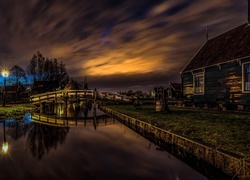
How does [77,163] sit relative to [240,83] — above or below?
below

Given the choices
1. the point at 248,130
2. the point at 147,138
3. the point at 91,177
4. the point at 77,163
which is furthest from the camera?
the point at 147,138

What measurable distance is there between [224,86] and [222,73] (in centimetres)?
118

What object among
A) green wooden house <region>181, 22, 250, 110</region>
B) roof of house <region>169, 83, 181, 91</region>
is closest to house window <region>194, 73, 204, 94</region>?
green wooden house <region>181, 22, 250, 110</region>

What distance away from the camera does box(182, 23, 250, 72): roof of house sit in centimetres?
1660

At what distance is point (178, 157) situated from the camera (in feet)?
25.0

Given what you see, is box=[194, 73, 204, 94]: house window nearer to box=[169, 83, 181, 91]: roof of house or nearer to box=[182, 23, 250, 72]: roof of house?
box=[182, 23, 250, 72]: roof of house

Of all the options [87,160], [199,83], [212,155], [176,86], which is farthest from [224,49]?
[176,86]

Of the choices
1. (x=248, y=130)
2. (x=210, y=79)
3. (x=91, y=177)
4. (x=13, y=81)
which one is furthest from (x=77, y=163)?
(x=13, y=81)

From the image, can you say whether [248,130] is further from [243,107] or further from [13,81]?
[13,81]

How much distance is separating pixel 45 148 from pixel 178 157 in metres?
5.87

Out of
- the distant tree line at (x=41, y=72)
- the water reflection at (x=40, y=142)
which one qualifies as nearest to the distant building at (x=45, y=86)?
the distant tree line at (x=41, y=72)

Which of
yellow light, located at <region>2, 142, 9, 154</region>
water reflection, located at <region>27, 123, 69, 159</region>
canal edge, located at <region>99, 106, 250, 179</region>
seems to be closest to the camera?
canal edge, located at <region>99, 106, 250, 179</region>

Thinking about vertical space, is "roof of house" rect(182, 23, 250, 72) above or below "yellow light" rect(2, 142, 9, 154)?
above

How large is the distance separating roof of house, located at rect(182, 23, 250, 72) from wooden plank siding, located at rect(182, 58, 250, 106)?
52 cm
